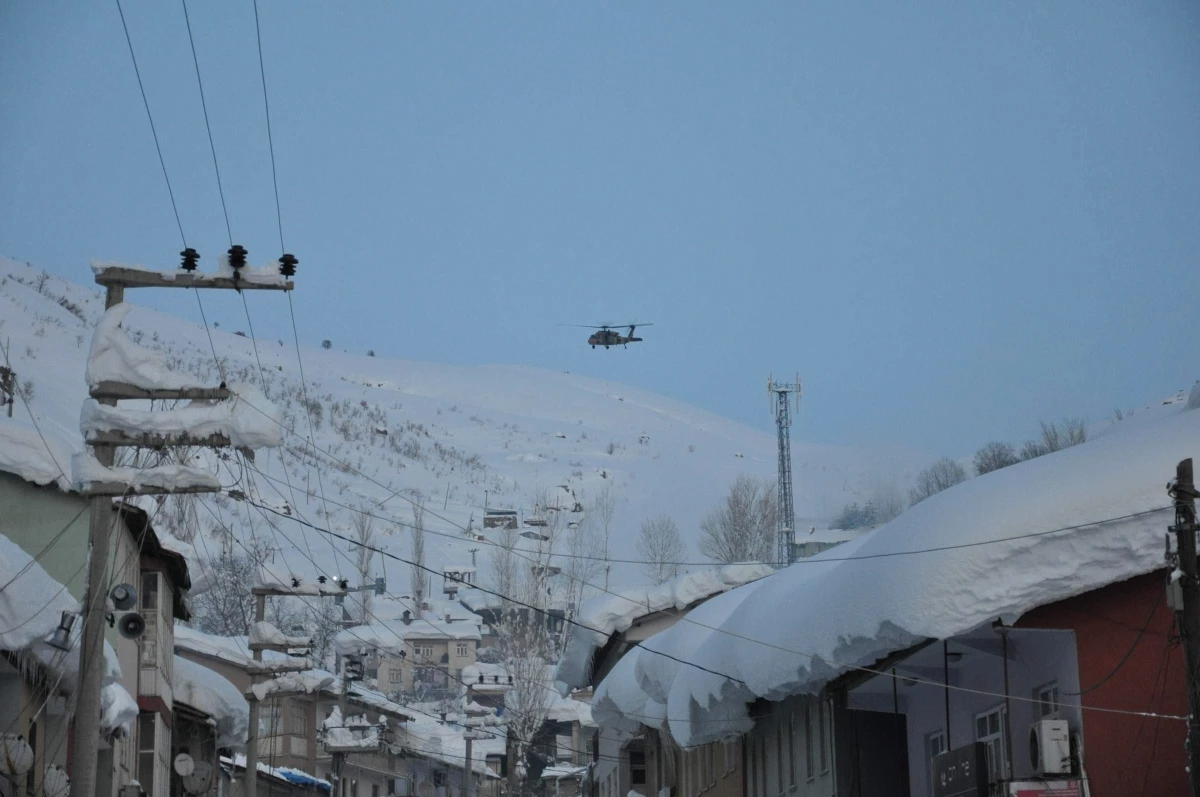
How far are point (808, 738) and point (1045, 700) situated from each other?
784 centimetres

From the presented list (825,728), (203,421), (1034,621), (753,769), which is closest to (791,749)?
(825,728)

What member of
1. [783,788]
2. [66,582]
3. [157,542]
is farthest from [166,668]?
[783,788]

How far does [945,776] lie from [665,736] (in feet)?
53.8

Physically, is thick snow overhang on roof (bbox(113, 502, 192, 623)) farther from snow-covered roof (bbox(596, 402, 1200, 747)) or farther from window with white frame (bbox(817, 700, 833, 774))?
snow-covered roof (bbox(596, 402, 1200, 747))

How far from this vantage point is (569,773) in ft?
297

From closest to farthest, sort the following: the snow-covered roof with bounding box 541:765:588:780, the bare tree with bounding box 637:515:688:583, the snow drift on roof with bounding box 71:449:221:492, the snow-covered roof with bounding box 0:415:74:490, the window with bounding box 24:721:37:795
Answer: the snow drift on roof with bounding box 71:449:221:492, the window with bounding box 24:721:37:795, the snow-covered roof with bounding box 0:415:74:490, the snow-covered roof with bounding box 541:765:588:780, the bare tree with bounding box 637:515:688:583

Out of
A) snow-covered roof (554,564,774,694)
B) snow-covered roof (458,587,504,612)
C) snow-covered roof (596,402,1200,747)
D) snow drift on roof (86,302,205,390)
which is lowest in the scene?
snow-covered roof (596,402,1200,747)

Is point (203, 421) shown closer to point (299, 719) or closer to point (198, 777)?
point (198, 777)

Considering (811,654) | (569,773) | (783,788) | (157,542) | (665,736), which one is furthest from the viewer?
(569,773)

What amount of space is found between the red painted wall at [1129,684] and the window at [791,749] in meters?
10.0

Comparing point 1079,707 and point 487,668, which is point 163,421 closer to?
point 1079,707

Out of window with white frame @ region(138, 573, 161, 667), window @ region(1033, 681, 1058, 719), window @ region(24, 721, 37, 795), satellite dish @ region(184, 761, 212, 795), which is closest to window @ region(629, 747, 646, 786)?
satellite dish @ region(184, 761, 212, 795)

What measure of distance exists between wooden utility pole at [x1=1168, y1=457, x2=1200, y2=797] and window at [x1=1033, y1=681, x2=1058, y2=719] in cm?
422

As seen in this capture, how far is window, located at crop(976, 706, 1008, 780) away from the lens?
20594 millimetres
